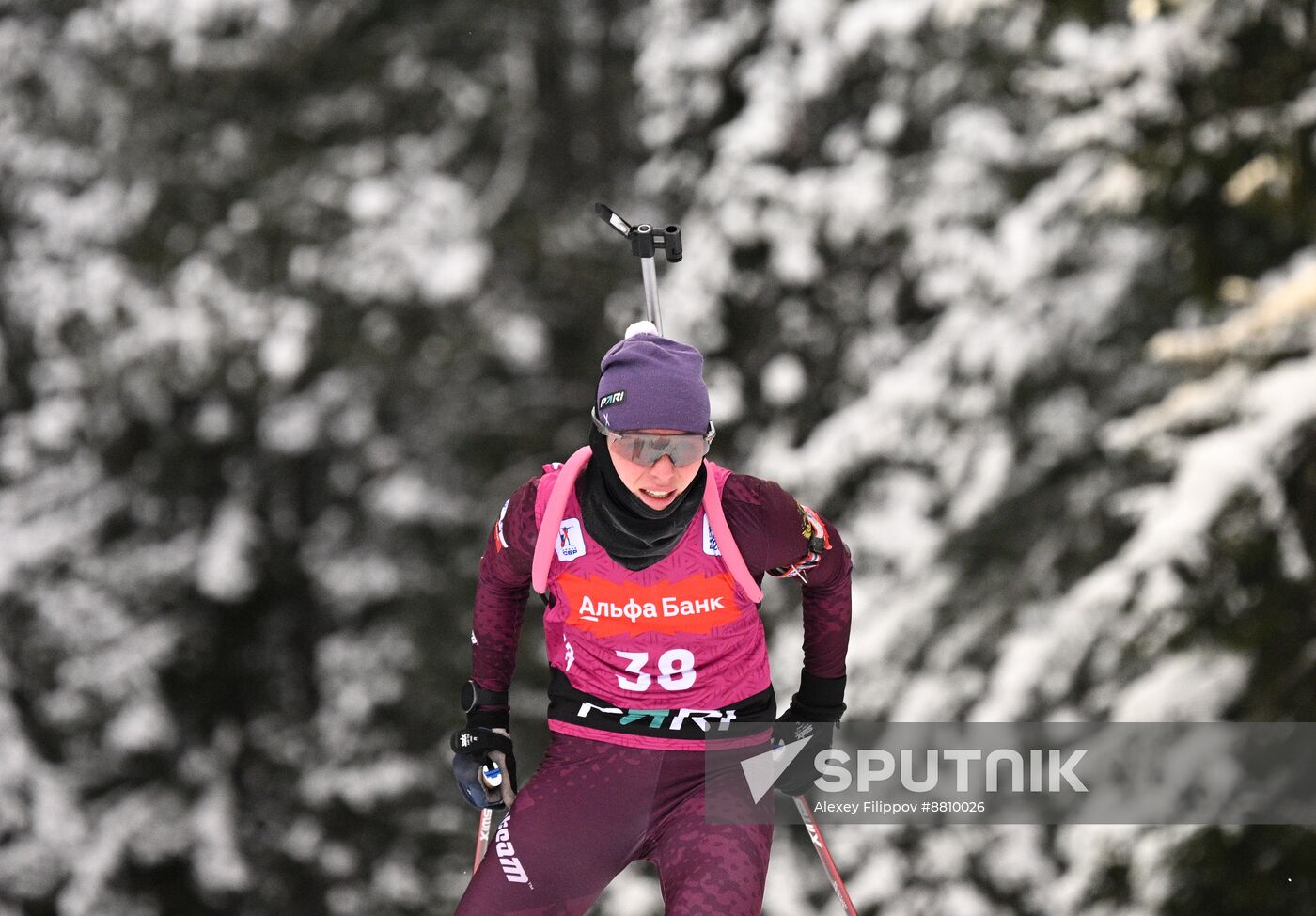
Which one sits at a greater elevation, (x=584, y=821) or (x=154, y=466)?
(x=154, y=466)

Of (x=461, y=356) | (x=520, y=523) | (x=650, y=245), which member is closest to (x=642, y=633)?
(x=520, y=523)

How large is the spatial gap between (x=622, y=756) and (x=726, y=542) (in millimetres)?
496

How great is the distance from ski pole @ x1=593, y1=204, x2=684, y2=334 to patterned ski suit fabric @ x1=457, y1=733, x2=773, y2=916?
89 centimetres

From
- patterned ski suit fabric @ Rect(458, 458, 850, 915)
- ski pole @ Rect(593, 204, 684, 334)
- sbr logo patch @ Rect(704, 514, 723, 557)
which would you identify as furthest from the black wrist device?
ski pole @ Rect(593, 204, 684, 334)

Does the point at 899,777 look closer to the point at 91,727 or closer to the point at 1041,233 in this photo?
the point at 1041,233

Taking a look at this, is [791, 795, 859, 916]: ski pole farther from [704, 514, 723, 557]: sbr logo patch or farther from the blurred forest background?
the blurred forest background

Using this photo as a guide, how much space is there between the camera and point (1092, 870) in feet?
20.0

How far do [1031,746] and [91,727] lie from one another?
20.8 ft

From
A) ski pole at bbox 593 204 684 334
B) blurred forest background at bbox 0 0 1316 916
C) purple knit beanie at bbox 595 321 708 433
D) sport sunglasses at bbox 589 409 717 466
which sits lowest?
sport sunglasses at bbox 589 409 717 466

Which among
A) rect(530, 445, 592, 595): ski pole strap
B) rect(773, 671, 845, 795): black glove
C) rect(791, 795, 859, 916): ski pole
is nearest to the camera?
rect(530, 445, 592, 595): ski pole strap

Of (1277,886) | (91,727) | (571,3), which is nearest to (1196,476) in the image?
(1277,886)

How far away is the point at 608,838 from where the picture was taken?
2.89 meters

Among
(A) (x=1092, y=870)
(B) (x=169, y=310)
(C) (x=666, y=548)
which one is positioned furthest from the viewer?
(B) (x=169, y=310)

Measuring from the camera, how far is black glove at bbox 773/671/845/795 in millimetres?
3096
